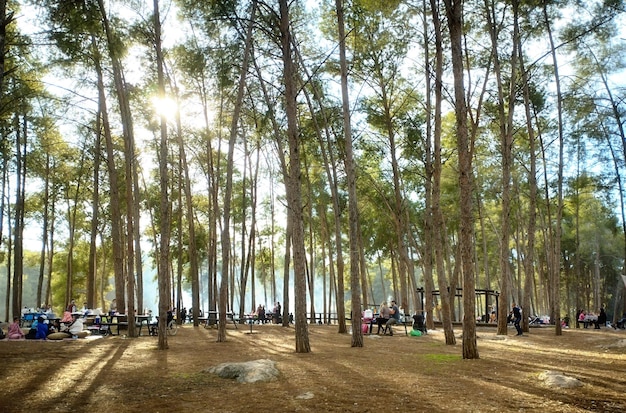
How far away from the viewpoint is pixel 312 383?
6215 mm

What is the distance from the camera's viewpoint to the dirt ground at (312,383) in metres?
4.99

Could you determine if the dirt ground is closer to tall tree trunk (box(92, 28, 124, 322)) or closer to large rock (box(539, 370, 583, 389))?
large rock (box(539, 370, 583, 389))

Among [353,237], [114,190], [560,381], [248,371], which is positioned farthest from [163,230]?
[560,381]

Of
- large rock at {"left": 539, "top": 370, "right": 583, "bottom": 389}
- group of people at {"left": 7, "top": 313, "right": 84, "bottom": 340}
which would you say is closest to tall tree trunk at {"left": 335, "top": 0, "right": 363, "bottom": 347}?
large rock at {"left": 539, "top": 370, "right": 583, "bottom": 389}

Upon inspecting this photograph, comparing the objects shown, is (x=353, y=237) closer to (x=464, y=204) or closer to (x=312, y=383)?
(x=464, y=204)

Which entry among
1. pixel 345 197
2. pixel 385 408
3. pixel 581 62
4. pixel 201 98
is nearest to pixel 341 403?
pixel 385 408

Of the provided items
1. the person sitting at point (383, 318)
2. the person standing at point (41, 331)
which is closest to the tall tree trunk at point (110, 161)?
the person standing at point (41, 331)

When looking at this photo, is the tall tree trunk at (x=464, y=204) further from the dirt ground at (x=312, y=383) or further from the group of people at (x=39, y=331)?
the group of people at (x=39, y=331)

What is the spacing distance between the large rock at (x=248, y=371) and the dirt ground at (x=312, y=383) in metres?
0.15

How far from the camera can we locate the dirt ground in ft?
16.4

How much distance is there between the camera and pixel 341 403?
507 cm

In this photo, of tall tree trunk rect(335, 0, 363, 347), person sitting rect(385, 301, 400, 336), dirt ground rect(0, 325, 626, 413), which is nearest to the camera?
dirt ground rect(0, 325, 626, 413)

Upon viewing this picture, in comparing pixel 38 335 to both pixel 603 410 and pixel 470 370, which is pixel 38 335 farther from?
pixel 603 410

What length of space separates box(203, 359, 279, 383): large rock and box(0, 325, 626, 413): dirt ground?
154mm
